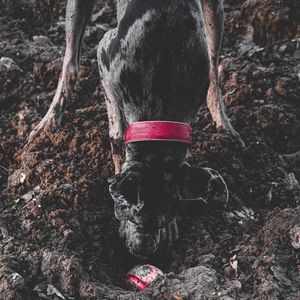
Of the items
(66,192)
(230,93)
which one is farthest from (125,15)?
(230,93)

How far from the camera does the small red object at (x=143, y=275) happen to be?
3.04m

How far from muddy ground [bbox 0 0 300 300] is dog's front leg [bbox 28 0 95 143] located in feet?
0.28

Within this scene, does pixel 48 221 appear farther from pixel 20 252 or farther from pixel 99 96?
pixel 99 96

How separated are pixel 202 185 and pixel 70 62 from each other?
69.8 inches

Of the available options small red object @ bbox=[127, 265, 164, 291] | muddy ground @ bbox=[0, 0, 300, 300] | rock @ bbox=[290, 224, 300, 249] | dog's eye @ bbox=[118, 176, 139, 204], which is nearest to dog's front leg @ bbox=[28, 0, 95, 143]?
muddy ground @ bbox=[0, 0, 300, 300]

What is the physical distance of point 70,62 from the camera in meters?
4.25

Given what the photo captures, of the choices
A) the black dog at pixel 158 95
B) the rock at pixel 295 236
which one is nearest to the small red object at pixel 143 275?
the black dog at pixel 158 95

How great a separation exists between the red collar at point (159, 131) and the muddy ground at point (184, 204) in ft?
2.06

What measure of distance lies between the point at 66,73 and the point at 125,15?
126 centimetres

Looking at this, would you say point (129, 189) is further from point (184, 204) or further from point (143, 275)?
point (143, 275)

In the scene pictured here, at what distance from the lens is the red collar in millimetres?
2793

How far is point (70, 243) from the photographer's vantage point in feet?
10.6

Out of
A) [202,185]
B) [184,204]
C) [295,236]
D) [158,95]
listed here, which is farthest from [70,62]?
[295,236]

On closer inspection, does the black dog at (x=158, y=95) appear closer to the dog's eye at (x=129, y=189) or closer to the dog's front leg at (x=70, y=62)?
the dog's eye at (x=129, y=189)
